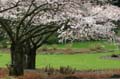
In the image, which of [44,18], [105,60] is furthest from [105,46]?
[44,18]

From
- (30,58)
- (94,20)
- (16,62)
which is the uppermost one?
(94,20)

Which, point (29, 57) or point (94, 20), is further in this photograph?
point (29, 57)

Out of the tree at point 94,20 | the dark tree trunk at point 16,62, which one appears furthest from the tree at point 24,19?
the tree at point 94,20

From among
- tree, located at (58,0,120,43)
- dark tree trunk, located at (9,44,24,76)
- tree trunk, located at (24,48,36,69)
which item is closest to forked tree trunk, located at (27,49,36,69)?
tree trunk, located at (24,48,36,69)

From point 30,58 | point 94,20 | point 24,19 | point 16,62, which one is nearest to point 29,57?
point 30,58

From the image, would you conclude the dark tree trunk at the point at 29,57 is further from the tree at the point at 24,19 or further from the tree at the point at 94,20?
the tree at the point at 94,20

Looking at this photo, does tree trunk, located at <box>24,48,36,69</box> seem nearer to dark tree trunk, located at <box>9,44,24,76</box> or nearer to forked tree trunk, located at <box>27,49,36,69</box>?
forked tree trunk, located at <box>27,49,36,69</box>

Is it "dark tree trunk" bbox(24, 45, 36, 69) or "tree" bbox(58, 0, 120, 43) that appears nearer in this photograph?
"tree" bbox(58, 0, 120, 43)

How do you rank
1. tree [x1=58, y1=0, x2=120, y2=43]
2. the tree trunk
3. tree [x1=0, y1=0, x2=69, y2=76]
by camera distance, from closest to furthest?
tree [x1=58, y1=0, x2=120, y2=43], tree [x1=0, y1=0, x2=69, y2=76], the tree trunk

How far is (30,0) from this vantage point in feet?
64.9

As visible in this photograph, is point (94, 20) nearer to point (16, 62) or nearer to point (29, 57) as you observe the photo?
point (16, 62)

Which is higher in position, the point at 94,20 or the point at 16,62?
the point at 94,20

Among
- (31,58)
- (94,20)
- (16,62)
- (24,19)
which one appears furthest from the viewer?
(31,58)

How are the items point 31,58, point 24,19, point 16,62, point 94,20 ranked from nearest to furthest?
point 94,20 → point 24,19 → point 16,62 → point 31,58
